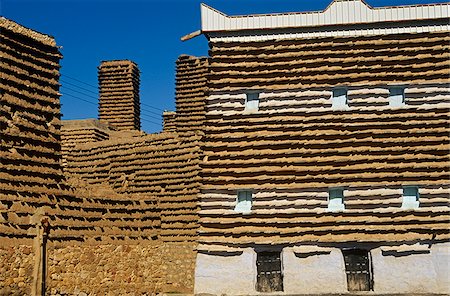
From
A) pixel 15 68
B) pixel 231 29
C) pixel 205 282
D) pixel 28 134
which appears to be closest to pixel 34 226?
pixel 28 134

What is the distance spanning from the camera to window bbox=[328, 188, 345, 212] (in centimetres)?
2358

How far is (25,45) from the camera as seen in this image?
2097 centimetres

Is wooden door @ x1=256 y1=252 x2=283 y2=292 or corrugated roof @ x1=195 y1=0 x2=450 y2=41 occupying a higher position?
corrugated roof @ x1=195 y1=0 x2=450 y2=41

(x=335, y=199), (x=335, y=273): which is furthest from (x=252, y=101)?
(x=335, y=273)

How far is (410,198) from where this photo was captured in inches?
920

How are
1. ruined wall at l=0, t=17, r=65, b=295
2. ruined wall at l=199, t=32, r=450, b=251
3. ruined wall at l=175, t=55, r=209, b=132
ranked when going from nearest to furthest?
1. ruined wall at l=0, t=17, r=65, b=295
2. ruined wall at l=199, t=32, r=450, b=251
3. ruined wall at l=175, t=55, r=209, b=132

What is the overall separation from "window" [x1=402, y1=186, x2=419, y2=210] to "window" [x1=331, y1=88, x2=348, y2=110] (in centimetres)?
362

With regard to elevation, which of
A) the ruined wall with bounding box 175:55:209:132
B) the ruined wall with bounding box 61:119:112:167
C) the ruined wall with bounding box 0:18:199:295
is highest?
the ruined wall with bounding box 175:55:209:132

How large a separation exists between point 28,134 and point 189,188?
875 centimetres

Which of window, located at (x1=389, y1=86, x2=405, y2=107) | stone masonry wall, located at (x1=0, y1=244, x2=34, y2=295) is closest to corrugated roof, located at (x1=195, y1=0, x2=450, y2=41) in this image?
window, located at (x1=389, y1=86, x2=405, y2=107)

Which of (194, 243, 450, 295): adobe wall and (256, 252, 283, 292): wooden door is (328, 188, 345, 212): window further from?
(256, 252, 283, 292): wooden door

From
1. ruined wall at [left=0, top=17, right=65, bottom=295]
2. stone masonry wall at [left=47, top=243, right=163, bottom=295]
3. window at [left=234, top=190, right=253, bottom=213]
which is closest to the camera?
ruined wall at [left=0, top=17, right=65, bottom=295]

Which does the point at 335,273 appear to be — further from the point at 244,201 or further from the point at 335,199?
the point at 244,201

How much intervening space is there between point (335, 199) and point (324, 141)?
207 cm
